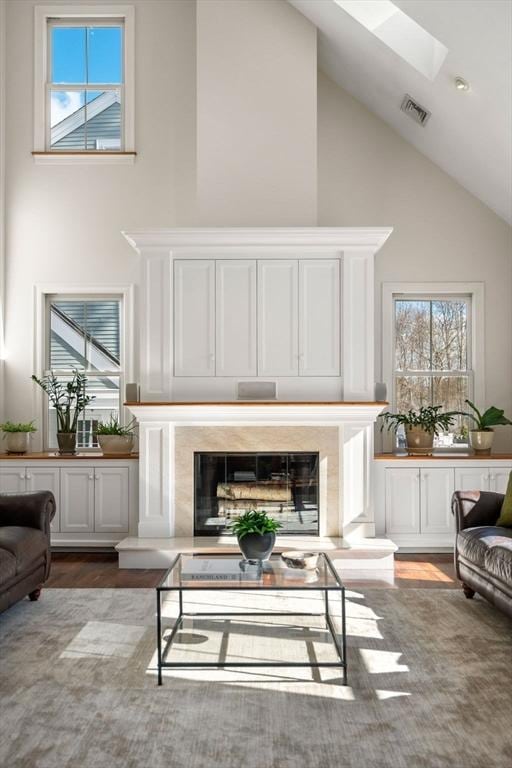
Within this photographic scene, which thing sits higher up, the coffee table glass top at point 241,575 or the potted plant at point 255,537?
the potted plant at point 255,537

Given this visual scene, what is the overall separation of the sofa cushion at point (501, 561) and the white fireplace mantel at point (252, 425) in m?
1.72

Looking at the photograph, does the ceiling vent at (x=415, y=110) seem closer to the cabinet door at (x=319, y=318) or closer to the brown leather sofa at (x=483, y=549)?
the cabinet door at (x=319, y=318)

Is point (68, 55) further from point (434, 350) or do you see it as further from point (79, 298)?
point (434, 350)

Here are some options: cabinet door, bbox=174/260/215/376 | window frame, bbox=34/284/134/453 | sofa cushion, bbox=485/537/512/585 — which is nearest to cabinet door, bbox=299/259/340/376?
cabinet door, bbox=174/260/215/376

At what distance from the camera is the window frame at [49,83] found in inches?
272

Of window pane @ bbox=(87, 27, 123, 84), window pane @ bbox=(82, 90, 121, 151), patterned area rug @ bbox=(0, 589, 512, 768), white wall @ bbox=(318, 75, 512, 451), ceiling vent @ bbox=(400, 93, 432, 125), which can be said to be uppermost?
window pane @ bbox=(87, 27, 123, 84)

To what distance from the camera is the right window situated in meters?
7.04

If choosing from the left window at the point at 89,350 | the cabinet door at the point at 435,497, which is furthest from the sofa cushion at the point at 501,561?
the left window at the point at 89,350

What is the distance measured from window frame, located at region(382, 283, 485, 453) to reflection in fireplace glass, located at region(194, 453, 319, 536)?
1154 mm

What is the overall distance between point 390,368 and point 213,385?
1835mm

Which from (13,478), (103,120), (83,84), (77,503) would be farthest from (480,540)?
(83,84)

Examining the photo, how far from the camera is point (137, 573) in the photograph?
→ 561 centimetres

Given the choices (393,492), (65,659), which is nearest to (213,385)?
(393,492)

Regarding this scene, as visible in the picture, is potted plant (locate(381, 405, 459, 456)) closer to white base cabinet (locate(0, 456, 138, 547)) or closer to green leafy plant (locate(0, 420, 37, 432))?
white base cabinet (locate(0, 456, 138, 547))
